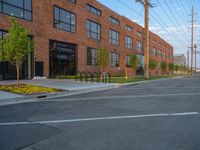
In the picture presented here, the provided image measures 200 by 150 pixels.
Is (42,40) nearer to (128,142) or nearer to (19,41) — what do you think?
(19,41)

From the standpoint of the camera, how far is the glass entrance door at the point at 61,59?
29562mm

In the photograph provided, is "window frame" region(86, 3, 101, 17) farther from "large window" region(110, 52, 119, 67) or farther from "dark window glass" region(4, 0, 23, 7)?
"dark window glass" region(4, 0, 23, 7)

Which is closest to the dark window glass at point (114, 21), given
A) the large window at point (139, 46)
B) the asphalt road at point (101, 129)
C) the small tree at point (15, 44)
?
the large window at point (139, 46)

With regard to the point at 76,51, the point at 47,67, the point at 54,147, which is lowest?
the point at 54,147

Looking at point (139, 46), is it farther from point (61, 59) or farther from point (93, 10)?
point (61, 59)

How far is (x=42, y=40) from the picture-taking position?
27156 mm

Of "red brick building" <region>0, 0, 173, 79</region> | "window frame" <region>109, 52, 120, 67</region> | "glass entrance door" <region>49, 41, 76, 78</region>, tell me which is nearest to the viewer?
"red brick building" <region>0, 0, 173, 79</region>

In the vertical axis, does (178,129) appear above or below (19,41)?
below

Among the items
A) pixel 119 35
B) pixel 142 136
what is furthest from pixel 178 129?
pixel 119 35

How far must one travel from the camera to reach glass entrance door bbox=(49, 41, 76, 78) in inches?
1164

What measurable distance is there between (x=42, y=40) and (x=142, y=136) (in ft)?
75.4

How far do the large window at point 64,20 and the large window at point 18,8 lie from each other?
4.42 m

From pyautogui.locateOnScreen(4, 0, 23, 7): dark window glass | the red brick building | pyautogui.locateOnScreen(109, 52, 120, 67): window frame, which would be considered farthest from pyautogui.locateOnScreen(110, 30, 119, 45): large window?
pyautogui.locateOnScreen(4, 0, 23, 7): dark window glass

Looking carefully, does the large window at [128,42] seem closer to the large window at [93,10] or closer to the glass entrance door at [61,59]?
the large window at [93,10]
